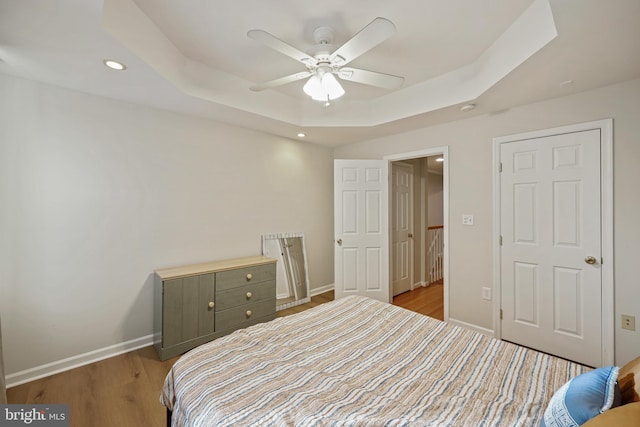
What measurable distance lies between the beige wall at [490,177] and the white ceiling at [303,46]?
162mm

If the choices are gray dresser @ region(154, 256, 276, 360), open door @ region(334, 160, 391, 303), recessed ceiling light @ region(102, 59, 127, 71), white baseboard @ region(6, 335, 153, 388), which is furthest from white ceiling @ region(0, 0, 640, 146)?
white baseboard @ region(6, 335, 153, 388)

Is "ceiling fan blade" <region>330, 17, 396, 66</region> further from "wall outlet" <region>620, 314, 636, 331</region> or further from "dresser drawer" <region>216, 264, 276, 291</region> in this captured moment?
"wall outlet" <region>620, 314, 636, 331</region>

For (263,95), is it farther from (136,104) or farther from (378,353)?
(378,353)

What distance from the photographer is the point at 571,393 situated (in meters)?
0.81

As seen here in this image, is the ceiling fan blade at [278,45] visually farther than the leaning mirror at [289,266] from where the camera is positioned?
No

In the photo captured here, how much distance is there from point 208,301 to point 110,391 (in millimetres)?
924

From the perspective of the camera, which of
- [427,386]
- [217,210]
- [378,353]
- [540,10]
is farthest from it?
[217,210]

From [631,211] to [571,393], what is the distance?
2263 mm

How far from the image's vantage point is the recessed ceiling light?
6.06 ft

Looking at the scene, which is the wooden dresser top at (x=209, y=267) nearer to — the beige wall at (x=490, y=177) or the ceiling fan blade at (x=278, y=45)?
the ceiling fan blade at (x=278, y=45)

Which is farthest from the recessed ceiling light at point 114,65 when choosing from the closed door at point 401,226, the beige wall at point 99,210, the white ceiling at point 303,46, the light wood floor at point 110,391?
the closed door at point 401,226

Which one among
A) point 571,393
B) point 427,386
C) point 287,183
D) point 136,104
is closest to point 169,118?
point 136,104

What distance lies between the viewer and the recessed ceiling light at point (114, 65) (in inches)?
72.7

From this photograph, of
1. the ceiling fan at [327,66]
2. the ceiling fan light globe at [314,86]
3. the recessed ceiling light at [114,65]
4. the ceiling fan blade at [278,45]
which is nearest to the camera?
the ceiling fan blade at [278,45]
